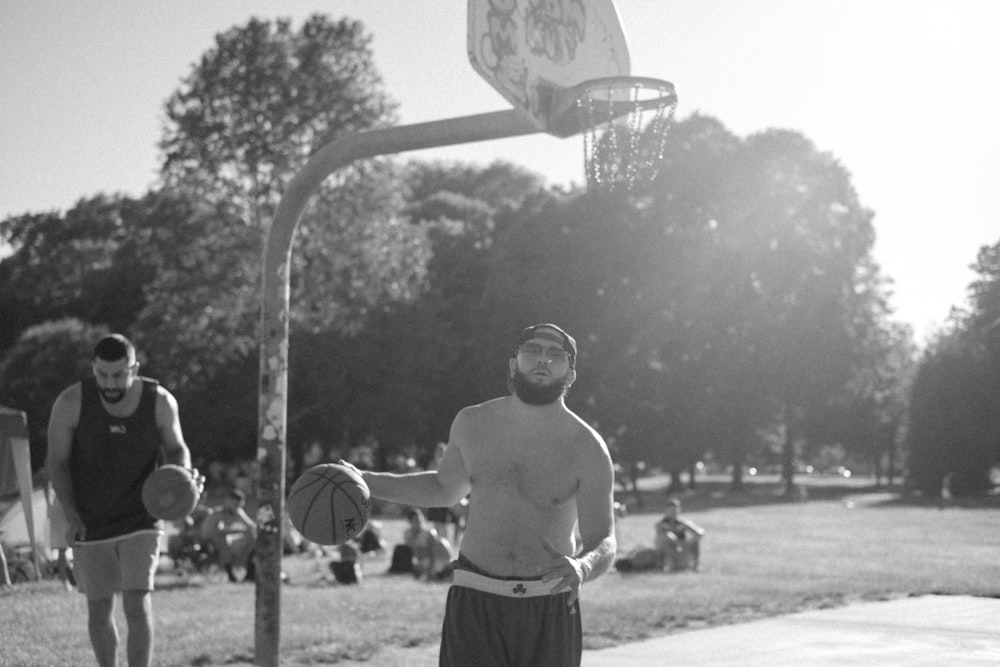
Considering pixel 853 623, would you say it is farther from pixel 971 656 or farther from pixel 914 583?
pixel 914 583

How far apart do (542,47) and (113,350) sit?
3762mm

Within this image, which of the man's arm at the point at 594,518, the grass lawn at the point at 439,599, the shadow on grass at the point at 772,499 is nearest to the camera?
the man's arm at the point at 594,518

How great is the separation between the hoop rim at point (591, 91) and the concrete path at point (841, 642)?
3848 mm

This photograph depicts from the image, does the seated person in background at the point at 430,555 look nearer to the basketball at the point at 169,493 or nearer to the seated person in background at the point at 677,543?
the seated person in background at the point at 677,543

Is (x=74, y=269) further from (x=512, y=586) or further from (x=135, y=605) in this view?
(x=512, y=586)

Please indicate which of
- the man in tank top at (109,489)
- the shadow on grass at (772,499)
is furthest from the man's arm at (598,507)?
the shadow on grass at (772,499)

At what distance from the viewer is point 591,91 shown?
9102 mm

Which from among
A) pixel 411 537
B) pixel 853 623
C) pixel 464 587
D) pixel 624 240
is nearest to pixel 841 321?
pixel 624 240

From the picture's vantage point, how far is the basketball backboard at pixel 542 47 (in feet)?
27.1

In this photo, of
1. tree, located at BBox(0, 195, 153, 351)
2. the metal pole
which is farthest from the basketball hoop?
tree, located at BBox(0, 195, 153, 351)

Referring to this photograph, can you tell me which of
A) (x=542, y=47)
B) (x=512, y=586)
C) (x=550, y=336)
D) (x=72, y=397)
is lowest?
(x=512, y=586)

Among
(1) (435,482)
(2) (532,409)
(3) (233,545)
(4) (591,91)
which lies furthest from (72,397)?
(3) (233,545)

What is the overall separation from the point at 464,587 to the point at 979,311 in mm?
43357

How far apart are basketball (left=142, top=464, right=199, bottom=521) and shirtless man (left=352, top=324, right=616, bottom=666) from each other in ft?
6.59
